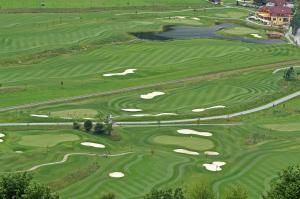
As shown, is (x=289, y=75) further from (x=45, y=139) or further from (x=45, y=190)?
(x=45, y=190)

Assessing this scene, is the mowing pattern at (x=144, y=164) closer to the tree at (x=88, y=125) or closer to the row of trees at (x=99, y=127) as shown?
the tree at (x=88, y=125)

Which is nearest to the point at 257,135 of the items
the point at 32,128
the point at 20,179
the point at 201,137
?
the point at 201,137

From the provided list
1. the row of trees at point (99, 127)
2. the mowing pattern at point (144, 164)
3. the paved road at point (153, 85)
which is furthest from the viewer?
the paved road at point (153, 85)

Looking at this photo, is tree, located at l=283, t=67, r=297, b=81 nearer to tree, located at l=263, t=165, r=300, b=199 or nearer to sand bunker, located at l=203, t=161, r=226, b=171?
sand bunker, located at l=203, t=161, r=226, b=171

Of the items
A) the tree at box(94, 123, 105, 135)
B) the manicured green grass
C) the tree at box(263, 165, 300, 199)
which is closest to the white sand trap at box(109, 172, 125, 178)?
the tree at box(94, 123, 105, 135)

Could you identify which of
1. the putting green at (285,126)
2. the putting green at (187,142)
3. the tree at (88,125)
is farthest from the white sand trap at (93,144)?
the putting green at (285,126)
